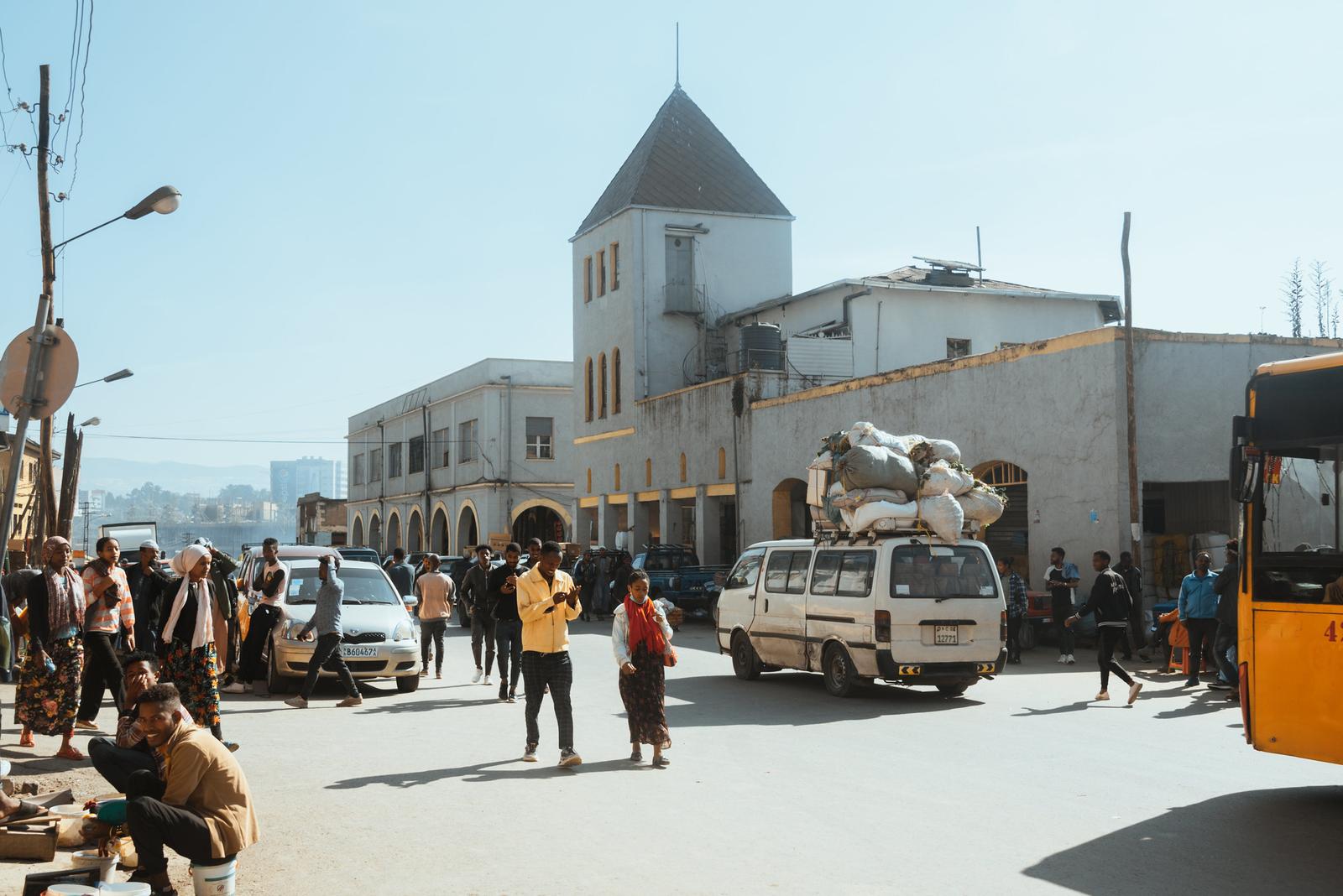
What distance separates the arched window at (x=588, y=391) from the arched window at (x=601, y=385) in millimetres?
797

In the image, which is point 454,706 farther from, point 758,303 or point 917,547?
point 758,303

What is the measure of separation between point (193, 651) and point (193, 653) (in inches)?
0.5

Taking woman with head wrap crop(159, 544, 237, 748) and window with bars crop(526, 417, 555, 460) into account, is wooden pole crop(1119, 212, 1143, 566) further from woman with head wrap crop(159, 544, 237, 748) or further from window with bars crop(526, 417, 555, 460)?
window with bars crop(526, 417, 555, 460)

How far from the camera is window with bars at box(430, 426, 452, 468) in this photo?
6350cm

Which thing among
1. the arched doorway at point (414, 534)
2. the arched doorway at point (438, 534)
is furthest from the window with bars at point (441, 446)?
the arched doorway at point (414, 534)

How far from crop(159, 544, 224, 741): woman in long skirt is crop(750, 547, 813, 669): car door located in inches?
306

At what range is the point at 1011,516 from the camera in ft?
89.7

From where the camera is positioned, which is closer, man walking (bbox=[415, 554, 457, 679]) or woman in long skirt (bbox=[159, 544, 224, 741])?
woman in long skirt (bbox=[159, 544, 224, 741])

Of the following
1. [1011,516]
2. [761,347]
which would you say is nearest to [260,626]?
[1011,516]

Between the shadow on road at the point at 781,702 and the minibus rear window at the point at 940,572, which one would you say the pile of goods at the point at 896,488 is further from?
the shadow on road at the point at 781,702

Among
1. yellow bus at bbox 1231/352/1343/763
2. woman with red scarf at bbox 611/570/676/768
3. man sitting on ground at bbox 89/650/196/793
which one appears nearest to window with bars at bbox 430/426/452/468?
woman with red scarf at bbox 611/570/676/768

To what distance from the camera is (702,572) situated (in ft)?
110

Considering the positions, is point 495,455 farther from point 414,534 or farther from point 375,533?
point 375,533

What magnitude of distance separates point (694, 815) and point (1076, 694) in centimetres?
901
